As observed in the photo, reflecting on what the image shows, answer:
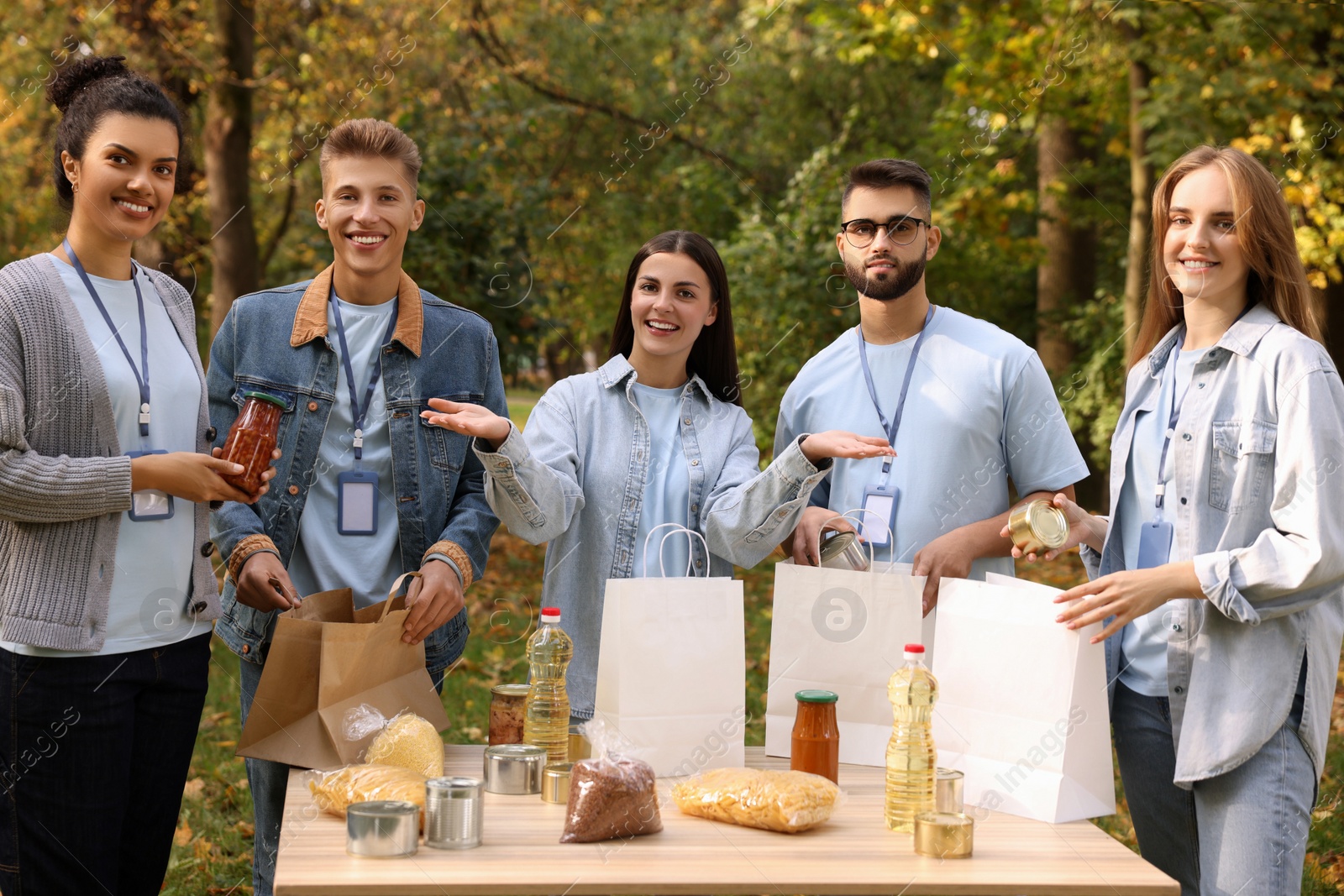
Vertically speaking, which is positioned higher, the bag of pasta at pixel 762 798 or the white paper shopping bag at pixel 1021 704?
the white paper shopping bag at pixel 1021 704

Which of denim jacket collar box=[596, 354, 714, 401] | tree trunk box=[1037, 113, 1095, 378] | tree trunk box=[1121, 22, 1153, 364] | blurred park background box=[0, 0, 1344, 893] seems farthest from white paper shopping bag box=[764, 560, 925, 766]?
tree trunk box=[1037, 113, 1095, 378]

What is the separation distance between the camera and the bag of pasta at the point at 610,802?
86.4 inches

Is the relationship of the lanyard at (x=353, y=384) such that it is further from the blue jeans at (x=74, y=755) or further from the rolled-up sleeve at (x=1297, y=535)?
the rolled-up sleeve at (x=1297, y=535)

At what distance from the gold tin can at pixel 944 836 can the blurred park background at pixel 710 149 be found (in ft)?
8.61

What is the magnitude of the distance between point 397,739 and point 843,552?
113 cm

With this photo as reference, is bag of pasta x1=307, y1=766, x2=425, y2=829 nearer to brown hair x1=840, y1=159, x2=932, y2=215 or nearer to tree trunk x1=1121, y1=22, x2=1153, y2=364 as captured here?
brown hair x1=840, y1=159, x2=932, y2=215

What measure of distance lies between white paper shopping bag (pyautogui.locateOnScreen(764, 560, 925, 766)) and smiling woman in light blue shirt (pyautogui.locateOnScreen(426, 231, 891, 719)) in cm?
22

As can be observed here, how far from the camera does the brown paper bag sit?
2471 mm

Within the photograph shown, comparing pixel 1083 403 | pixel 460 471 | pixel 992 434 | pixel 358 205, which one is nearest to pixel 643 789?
pixel 460 471

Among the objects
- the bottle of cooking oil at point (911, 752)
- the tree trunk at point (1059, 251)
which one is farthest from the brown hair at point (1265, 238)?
the tree trunk at point (1059, 251)

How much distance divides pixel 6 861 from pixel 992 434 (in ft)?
8.52

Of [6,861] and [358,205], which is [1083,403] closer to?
[358,205]

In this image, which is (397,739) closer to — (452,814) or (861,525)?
(452,814)

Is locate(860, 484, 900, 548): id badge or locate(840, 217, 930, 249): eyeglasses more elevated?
locate(840, 217, 930, 249): eyeglasses
